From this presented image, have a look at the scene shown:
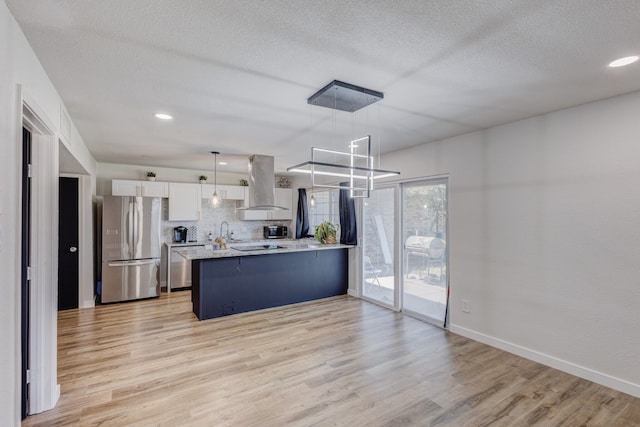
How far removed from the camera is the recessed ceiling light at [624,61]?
1.93 metres

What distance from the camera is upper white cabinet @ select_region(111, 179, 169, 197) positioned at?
562 cm

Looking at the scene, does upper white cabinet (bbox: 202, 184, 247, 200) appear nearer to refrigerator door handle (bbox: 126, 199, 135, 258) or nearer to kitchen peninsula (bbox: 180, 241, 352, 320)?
refrigerator door handle (bbox: 126, 199, 135, 258)

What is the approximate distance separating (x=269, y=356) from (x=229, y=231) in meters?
4.27

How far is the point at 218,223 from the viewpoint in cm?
683

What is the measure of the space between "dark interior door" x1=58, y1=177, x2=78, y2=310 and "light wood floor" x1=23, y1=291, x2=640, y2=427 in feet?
3.53

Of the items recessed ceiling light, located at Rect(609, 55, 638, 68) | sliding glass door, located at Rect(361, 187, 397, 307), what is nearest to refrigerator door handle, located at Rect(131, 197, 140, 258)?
sliding glass door, located at Rect(361, 187, 397, 307)

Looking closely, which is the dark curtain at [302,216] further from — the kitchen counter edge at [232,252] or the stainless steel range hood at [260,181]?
the stainless steel range hood at [260,181]

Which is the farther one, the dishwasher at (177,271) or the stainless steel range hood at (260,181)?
the dishwasher at (177,271)

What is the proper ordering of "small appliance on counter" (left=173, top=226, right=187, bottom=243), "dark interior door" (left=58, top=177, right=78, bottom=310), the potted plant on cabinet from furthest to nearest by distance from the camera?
"small appliance on counter" (left=173, top=226, right=187, bottom=243) → the potted plant on cabinet → "dark interior door" (left=58, top=177, right=78, bottom=310)

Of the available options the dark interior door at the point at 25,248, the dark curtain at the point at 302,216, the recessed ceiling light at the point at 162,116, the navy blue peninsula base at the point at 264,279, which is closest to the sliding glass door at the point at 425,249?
the navy blue peninsula base at the point at 264,279

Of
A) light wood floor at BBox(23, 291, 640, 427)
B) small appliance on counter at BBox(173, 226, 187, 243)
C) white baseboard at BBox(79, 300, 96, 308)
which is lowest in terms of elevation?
light wood floor at BBox(23, 291, 640, 427)

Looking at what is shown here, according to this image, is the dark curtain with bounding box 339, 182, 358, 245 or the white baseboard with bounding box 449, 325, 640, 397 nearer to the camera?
the white baseboard with bounding box 449, 325, 640, 397

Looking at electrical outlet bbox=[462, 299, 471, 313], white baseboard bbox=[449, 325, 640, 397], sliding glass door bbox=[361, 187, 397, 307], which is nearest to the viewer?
white baseboard bbox=[449, 325, 640, 397]

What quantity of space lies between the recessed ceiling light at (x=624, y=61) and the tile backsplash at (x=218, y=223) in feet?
21.0
